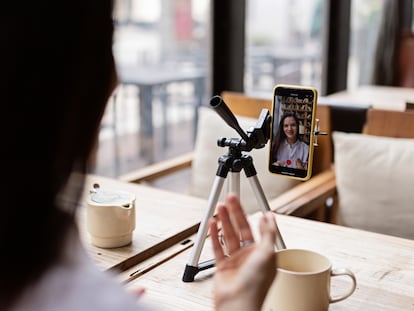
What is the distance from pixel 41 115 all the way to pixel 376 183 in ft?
4.89

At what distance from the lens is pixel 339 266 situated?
1233 mm

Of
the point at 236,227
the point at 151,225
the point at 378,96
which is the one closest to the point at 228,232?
the point at 236,227

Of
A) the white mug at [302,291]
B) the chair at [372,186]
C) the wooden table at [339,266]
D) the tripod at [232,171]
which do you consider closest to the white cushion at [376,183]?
the chair at [372,186]

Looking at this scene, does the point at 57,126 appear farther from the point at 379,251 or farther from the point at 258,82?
the point at 258,82

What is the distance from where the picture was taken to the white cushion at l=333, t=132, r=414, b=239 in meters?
1.82

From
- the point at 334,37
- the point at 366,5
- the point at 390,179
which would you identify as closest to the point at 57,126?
the point at 390,179

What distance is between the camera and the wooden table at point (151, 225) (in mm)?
1252

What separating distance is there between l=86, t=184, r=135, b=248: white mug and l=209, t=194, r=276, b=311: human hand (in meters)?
0.50

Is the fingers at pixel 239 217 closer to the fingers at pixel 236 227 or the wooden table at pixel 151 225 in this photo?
the fingers at pixel 236 227

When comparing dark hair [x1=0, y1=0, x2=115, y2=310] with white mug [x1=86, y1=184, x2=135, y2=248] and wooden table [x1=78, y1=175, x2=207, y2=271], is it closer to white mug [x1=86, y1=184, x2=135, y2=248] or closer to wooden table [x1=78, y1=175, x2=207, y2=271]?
wooden table [x1=78, y1=175, x2=207, y2=271]

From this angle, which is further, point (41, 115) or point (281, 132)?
point (281, 132)

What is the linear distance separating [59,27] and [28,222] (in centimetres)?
18

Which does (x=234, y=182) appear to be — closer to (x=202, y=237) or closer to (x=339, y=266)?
(x=202, y=237)

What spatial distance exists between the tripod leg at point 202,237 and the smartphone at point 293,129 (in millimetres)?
120
